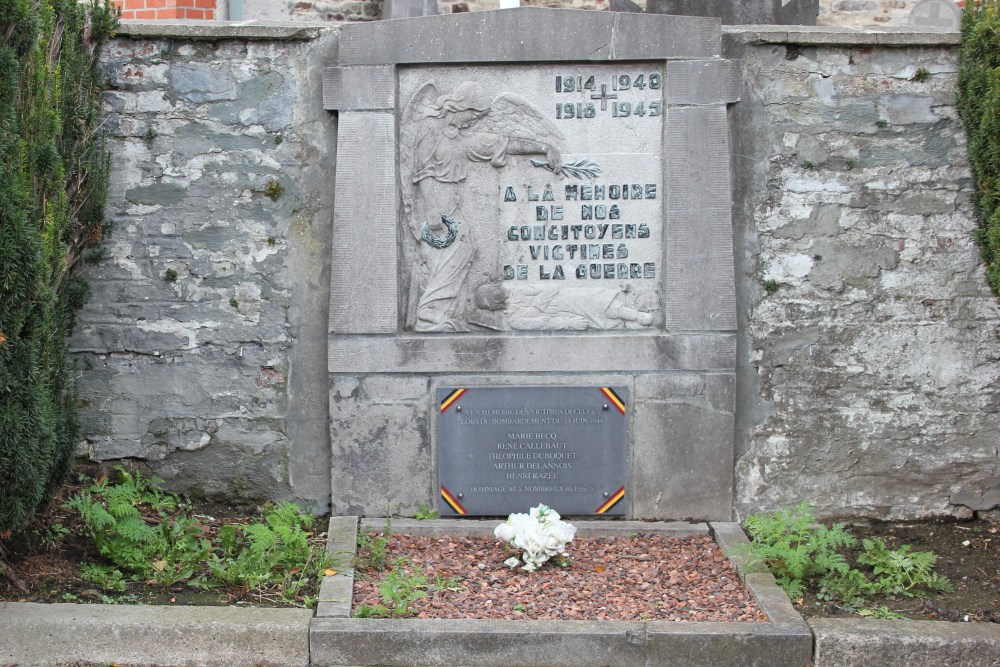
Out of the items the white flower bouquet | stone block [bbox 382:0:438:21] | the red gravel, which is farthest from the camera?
stone block [bbox 382:0:438:21]

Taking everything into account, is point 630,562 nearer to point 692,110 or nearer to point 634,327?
point 634,327

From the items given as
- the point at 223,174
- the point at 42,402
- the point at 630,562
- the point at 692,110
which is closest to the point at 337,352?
the point at 223,174

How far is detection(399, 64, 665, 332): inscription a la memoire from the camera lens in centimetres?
481

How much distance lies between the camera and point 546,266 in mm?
4875

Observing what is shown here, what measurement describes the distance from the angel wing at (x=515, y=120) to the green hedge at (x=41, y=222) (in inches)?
73.2

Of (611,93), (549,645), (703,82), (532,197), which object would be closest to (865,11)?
(703,82)

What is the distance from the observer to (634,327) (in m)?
4.87

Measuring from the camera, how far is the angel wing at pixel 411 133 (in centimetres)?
480

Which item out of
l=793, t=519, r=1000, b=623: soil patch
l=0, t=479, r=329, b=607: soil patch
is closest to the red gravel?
l=793, t=519, r=1000, b=623: soil patch

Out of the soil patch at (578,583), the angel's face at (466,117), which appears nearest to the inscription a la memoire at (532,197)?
the angel's face at (466,117)

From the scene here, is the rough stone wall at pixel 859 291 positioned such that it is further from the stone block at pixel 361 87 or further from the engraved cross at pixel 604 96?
the stone block at pixel 361 87

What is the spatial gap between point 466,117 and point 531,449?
1648mm

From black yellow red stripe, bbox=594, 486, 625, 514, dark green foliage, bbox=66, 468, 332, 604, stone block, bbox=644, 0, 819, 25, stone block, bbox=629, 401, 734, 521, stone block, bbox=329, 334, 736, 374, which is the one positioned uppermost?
stone block, bbox=644, 0, 819, 25

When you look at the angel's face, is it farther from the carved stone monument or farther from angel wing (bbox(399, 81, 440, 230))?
angel wing (bbox(399, 81, 440, 230))
